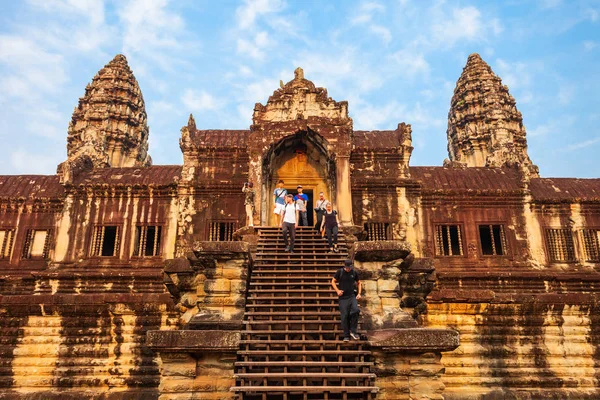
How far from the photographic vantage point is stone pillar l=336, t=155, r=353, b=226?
16.1m

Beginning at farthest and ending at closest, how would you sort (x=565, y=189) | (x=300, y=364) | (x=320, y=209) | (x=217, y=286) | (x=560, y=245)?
(x=565, y=189), (x=560, y=245), (x=320, y=209), (x=217, y=286), (x=300, y=364)

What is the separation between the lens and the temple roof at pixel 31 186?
21.5 meters

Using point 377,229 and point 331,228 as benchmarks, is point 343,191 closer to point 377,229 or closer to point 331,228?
point 377,229

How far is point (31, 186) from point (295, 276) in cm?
1651

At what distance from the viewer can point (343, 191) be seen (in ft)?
53.8

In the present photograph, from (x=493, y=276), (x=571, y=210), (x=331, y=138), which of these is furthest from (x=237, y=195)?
(x=571, y=210)

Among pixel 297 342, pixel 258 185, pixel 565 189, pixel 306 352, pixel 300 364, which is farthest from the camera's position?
pixel 565 189

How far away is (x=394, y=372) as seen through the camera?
8.74m

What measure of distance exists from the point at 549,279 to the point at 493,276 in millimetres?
2252

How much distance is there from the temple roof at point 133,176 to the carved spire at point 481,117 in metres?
22.3

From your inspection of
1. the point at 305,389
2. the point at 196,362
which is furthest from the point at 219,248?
the point at 305,389

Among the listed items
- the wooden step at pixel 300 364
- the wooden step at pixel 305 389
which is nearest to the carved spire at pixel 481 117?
the wooden step at pixel 300 364

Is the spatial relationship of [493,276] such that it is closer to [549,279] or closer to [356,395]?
[549,279]

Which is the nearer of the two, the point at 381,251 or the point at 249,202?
the point at 381,251
